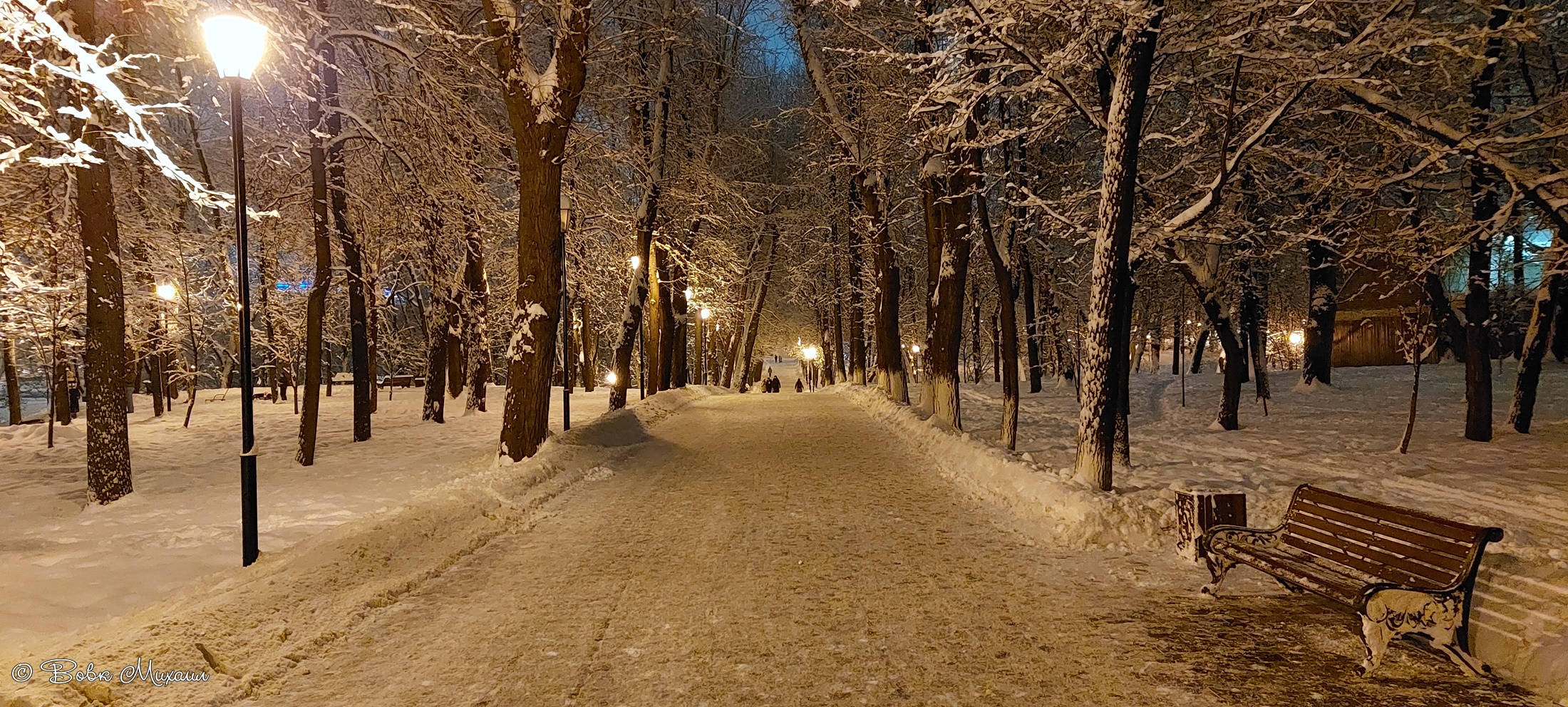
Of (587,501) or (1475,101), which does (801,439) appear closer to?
(587,501)

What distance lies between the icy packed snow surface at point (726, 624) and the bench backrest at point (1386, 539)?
441mm

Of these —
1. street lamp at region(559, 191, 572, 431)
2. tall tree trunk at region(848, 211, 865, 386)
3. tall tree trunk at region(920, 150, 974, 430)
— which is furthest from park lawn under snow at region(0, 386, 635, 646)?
tall tree trunk at region(848, 211, 865, 386)

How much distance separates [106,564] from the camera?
6598 millimetres

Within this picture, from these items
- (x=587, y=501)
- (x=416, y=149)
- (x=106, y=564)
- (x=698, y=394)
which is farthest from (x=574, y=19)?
(x=698, y=394)

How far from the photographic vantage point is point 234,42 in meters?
6.00

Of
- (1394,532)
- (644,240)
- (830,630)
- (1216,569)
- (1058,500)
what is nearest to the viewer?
A: (1394,532)

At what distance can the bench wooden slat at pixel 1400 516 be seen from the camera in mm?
4406

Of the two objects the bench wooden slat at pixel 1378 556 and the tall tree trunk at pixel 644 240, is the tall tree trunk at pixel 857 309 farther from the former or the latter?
the bench wooden slat at pixel 1378 556

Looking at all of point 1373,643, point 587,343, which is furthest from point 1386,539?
point 587,343

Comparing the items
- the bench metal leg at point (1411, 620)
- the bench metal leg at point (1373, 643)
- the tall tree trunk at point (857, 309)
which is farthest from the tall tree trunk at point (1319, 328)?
the bench metal leg at point (1373, 643)

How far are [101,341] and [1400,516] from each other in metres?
13.3

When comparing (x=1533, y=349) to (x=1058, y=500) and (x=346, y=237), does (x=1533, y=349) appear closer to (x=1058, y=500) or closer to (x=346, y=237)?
(x=1058, y=500)

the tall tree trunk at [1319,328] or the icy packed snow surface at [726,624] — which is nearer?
the icy packed snow surface at [726,624]

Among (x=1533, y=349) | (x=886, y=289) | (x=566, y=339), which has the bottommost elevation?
(x=1533, y=349)
